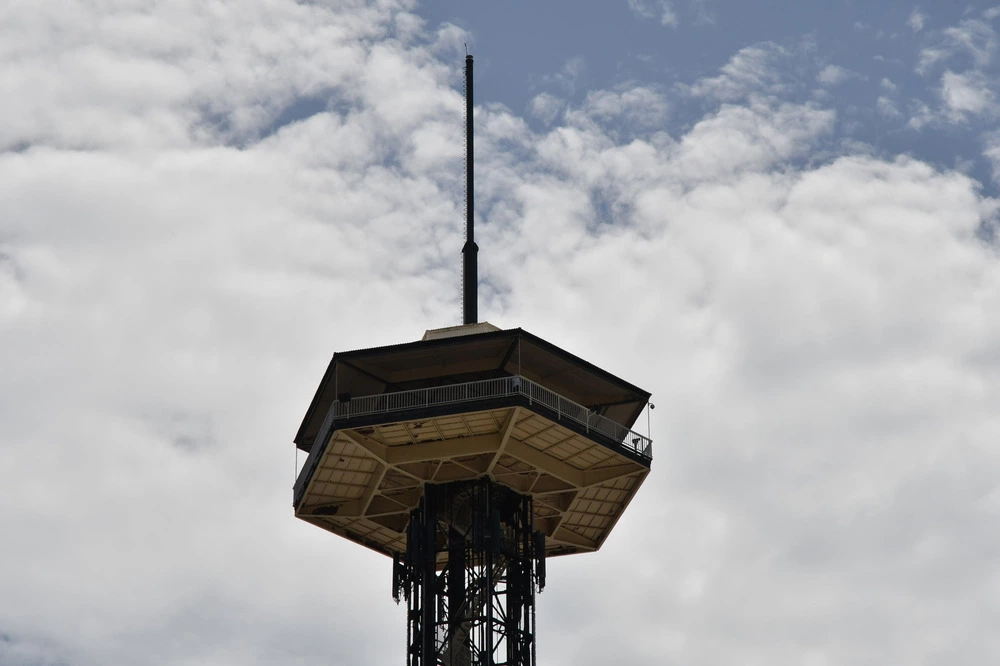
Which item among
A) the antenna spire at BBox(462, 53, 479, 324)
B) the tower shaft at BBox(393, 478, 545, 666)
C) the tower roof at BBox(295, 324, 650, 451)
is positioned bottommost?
the tower shaft at BBox(393, 478, 545, 666)

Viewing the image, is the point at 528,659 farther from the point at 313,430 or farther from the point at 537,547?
the point at 313,430

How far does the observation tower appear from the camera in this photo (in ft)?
283

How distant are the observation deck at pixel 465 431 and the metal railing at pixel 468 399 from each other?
60 millimetres

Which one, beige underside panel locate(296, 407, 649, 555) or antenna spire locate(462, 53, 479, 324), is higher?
antenna spire locate(462, 53, 479, 324)

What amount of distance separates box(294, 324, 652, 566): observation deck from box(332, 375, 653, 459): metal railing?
60 mm

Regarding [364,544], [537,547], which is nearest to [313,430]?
[364,544]

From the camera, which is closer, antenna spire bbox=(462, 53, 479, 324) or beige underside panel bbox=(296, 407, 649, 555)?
beige underside panel bbox=(296, 407, 649, 555)

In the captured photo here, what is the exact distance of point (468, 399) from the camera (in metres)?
85.3

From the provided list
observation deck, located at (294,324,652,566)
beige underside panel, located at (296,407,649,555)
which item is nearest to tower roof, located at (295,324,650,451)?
observation deck, located at (294,324,652,566)

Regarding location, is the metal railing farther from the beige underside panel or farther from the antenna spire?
the antenna spire

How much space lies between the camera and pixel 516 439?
287ft

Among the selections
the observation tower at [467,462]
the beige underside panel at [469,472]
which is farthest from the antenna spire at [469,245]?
the beige underside panel at [469,472]

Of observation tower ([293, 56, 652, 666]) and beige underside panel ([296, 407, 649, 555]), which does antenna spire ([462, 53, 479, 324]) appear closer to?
observation tower ([293, 56, 652, 666])

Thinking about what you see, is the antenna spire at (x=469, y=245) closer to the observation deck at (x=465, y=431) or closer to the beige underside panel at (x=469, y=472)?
the observation deck at (x=465, y=431)
